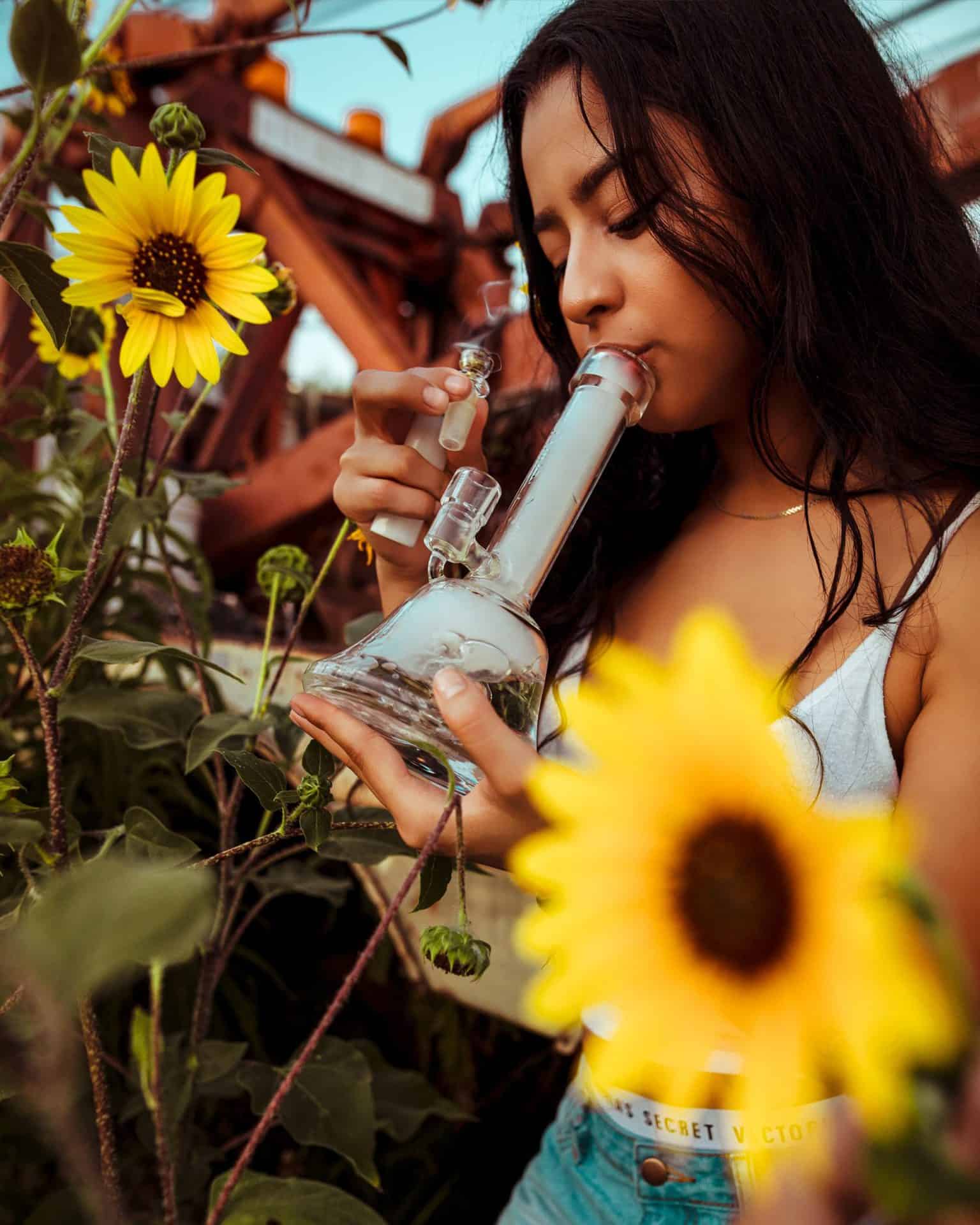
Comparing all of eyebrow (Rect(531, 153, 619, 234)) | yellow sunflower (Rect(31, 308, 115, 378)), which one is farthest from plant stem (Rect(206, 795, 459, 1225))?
yellow sunflower (Rect(31, 308, 115, 378))

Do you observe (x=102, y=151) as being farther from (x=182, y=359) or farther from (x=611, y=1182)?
(x=611, y=1182)

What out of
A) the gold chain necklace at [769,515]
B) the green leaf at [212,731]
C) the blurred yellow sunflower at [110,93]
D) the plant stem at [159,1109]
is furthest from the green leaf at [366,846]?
the blurred yellow sunflower at [110,93]

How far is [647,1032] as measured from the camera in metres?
0.16

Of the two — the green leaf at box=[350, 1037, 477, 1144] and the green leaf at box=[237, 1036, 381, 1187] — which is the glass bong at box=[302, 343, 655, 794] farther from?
the green leaf at box=[350, 1037, 477, 1144]

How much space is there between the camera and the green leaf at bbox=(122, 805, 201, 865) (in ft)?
1.38

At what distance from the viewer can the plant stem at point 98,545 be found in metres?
0.44

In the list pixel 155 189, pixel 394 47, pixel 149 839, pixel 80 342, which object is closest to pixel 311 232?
pixel 80 342

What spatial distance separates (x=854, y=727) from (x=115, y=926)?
0.55 meters

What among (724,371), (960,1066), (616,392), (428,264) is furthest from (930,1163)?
(428,264)

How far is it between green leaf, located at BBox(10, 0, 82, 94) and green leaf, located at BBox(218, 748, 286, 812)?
24cm

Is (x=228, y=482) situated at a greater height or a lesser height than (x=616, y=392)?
lesser

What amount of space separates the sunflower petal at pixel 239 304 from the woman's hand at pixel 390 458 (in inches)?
5.9

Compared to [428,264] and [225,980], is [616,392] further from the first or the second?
[428,264]

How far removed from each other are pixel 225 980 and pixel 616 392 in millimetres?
599
